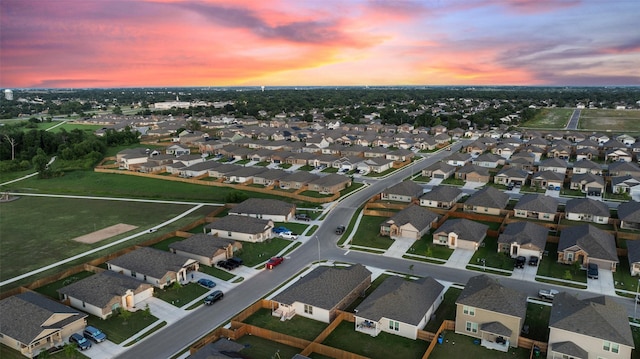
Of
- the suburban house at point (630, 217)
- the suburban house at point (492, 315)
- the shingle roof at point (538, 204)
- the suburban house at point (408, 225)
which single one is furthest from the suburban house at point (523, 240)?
the suburban house at point (492, 315)

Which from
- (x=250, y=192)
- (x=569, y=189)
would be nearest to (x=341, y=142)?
(x=250, y=192)

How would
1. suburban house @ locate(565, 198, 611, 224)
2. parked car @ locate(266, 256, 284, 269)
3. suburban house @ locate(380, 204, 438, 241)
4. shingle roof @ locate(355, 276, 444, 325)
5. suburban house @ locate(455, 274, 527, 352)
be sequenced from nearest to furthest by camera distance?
suburban house @ locate(455, 274, 527, 352) < shingle roof @ locate(355, 276, 444, 325) < parked car @ locate(266, 256, 284, 269) < suburban house @ locate(380, 204, 438, 241) < suburban house @ locate(565, 198, 611, 224)

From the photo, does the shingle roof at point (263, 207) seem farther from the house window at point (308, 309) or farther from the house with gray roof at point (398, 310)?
the house with gray roof at point (398, 310)

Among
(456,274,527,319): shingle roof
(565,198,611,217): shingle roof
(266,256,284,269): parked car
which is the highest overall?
(565,198,611,217): shingle roof

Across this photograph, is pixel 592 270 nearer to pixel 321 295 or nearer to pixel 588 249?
pixel 588 249

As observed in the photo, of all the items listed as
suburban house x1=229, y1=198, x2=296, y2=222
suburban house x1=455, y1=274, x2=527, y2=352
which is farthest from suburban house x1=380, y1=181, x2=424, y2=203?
suburban house x1=455, y1=274, x2=527, y2=352

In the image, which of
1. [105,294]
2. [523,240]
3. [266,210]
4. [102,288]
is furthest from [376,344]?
[266,210]

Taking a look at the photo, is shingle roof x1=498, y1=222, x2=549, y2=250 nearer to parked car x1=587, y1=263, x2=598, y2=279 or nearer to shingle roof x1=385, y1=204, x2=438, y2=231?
parked car x1=587, y1=263, x2=598, y2=279
